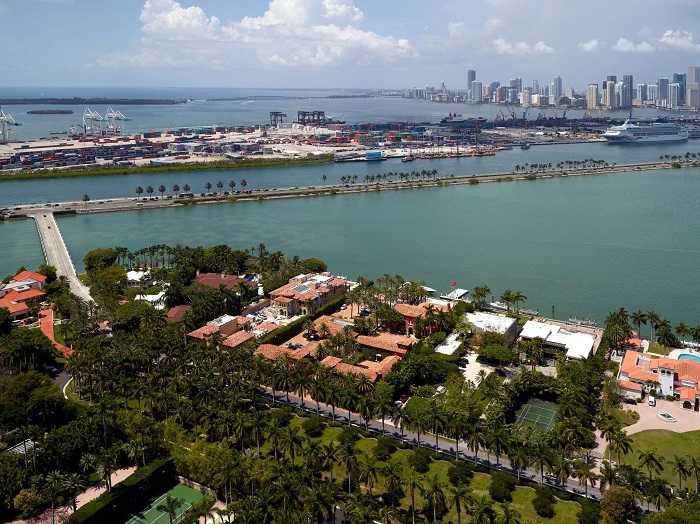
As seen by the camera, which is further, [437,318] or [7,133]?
[7,133]

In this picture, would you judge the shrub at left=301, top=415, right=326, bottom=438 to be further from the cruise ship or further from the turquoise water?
the cruise ship

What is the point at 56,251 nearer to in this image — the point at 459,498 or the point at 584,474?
the point at 459,498

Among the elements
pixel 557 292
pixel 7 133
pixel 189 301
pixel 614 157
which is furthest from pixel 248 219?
pixel 7 133

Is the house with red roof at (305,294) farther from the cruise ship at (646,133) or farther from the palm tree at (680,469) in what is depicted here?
the cruise ship at (646,133)

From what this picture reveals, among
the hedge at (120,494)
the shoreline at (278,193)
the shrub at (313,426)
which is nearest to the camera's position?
the hedge at (120,494)

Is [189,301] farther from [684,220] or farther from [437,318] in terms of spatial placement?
[684,220]

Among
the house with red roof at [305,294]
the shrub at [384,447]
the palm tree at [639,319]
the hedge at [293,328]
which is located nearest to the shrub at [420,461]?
the shrub at [384,447]

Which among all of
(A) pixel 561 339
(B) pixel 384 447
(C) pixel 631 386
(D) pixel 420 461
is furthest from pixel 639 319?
(B) pixel 384 447
